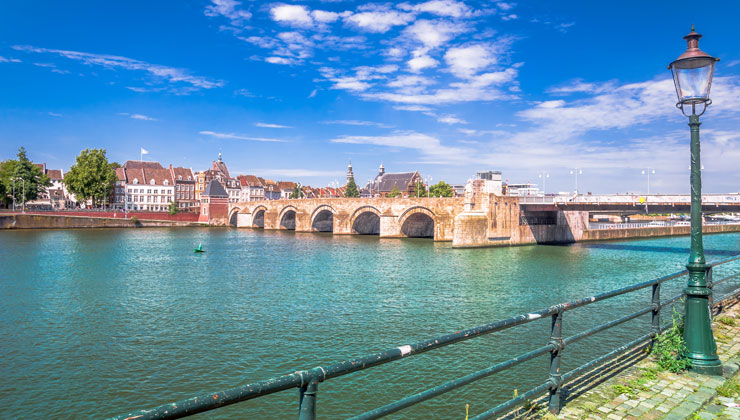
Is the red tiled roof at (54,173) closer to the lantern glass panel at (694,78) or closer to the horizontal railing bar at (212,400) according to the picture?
the lantern glass panel at (694,78)

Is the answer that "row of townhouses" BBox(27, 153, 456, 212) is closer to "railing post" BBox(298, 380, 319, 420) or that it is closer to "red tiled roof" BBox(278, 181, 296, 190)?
"red tiled roof" BBox(278, 181, 296, 190)

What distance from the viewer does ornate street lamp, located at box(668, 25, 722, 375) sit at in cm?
661

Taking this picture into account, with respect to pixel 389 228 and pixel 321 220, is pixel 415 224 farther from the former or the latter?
pixel 321 220

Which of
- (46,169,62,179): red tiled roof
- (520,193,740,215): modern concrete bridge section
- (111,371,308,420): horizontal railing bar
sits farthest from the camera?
(46,169,62,179): red tiled roof

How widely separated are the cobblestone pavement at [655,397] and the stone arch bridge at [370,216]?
45.2 metres

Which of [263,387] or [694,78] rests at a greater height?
[694,78]

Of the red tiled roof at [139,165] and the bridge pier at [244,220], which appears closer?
the bridge pier at [244,220]

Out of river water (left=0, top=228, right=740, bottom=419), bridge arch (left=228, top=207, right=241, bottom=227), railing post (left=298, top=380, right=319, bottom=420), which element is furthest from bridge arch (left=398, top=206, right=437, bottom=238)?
railing post (left=298, top=380, right=319, bottom=420)

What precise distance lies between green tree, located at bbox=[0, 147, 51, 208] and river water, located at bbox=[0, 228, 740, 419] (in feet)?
209

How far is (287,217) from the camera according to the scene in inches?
3162

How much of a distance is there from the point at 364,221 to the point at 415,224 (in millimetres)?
8524

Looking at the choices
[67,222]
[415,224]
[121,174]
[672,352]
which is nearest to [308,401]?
[672,352]

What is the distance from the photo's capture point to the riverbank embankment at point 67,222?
7341cm

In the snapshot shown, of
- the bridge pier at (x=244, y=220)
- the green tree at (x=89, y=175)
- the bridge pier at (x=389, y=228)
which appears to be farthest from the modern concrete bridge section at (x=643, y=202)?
the green tree at (x=89, y=175)
